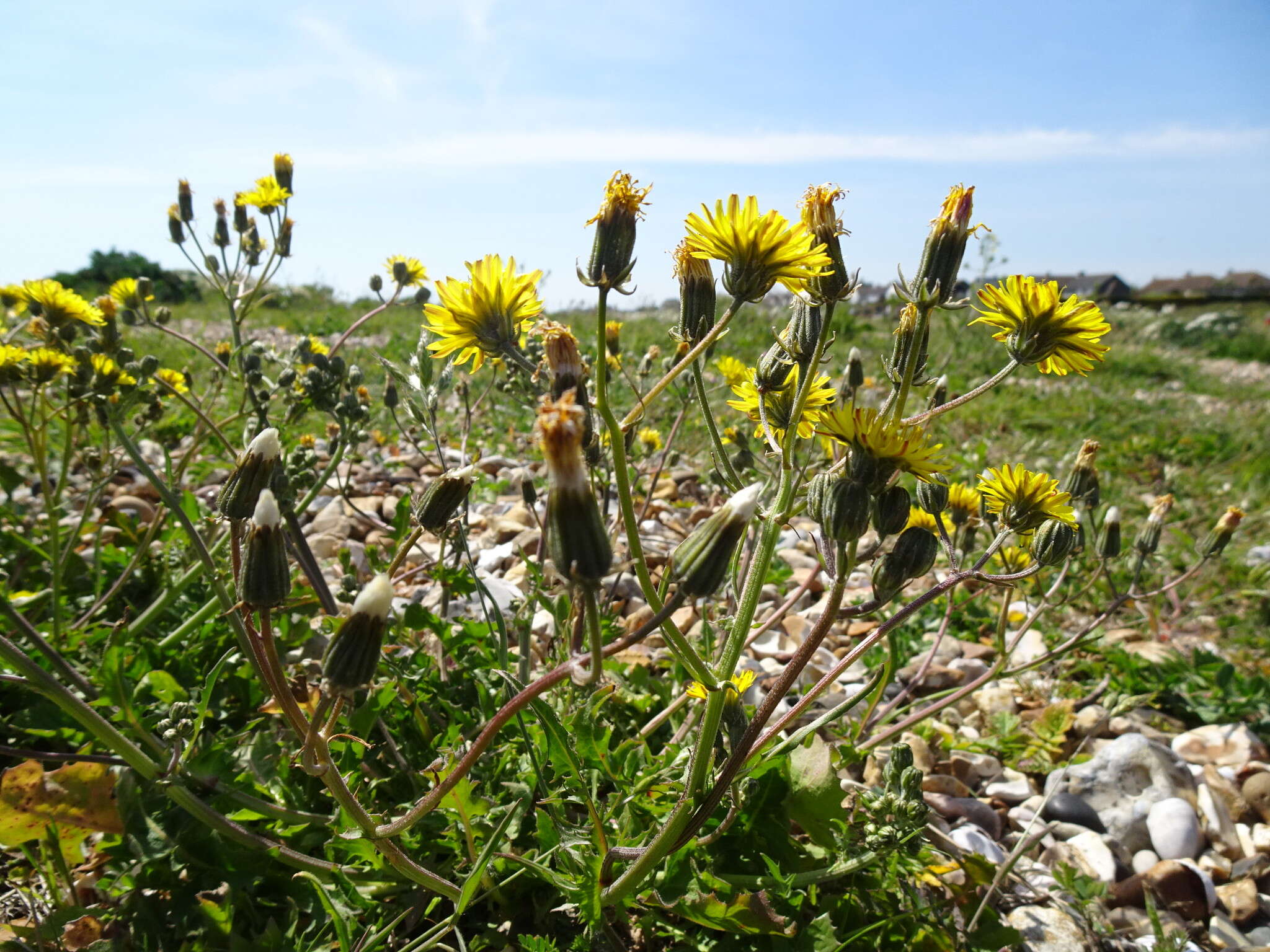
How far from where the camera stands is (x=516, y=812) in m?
1.49

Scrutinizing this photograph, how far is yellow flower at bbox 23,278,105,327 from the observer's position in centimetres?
279

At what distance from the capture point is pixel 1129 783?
241cm

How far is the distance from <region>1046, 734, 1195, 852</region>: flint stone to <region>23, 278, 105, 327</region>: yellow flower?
3.74m

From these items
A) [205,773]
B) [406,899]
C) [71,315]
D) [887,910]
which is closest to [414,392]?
[205,773]

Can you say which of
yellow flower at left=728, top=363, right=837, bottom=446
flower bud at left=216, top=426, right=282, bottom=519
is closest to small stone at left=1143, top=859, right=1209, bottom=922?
yellow flower at left=728, top=363, right=837, bottom=446

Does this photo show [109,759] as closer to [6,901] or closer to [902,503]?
[6,901]

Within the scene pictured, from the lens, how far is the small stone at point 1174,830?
2225 mm

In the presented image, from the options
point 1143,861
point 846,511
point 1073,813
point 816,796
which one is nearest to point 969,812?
point 1073,813

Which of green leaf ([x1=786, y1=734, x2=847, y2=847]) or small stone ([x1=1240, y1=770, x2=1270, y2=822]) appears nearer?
green leaf ([x1=786, y1=734, x2=847, y2=847])

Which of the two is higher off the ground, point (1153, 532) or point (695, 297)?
point (695, 297)

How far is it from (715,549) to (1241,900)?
6.76ft

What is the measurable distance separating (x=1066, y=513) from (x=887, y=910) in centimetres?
97

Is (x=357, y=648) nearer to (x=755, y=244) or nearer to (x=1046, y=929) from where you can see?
(x=755, y=244)

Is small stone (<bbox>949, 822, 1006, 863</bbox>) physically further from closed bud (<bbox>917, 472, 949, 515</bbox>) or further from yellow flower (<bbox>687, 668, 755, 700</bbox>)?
closed bud (<bbox>917, 472, 949, 515</bbox>)
